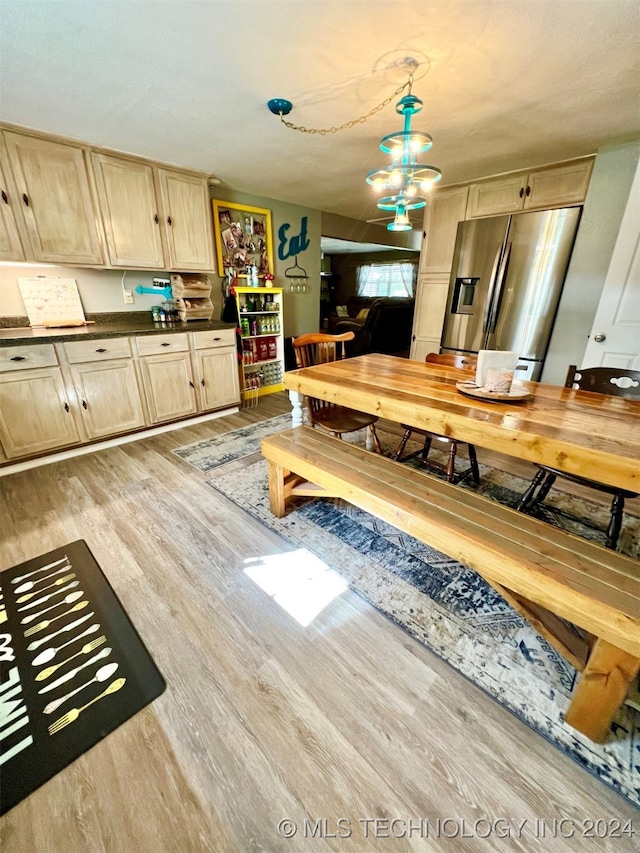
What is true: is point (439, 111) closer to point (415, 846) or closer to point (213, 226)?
point (213, 226)

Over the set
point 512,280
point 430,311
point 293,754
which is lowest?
point 293,754

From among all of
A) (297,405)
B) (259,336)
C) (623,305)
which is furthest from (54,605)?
(623,305)

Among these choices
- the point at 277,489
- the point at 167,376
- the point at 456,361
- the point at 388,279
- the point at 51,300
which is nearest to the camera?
the point at 277,489

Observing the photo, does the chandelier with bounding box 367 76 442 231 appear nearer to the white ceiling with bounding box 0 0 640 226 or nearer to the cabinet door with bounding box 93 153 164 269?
the white ceiling with bounding box 0 0 640 226

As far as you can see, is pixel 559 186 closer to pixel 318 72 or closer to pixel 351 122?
pixel 351 122

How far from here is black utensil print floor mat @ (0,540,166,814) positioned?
3.17ft

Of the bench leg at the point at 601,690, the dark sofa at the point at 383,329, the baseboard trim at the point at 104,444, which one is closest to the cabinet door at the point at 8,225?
the baseboard trim at the point at 104,444

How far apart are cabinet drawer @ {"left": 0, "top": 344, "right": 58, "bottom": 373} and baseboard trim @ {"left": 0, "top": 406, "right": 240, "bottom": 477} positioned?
68 centimetres

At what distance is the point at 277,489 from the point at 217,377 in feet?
6.35

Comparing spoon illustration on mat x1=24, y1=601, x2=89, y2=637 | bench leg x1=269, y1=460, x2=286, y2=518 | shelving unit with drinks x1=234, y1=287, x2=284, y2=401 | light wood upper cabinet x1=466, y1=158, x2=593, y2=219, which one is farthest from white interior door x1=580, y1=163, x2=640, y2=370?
spoon illustration on mat x1=24, y1=601, x2=89, y2=637

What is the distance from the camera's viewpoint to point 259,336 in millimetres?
3938

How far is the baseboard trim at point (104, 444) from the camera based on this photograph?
95.7 inches

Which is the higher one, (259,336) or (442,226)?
(442,226)

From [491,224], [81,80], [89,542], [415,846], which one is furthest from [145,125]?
[415,846]
